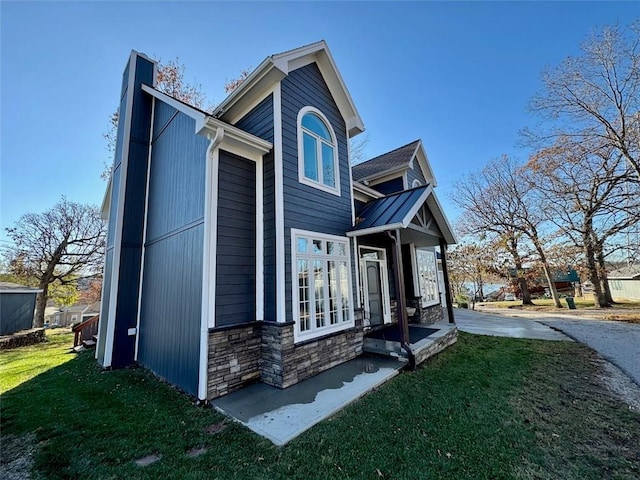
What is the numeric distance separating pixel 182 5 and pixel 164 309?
8.51 metres

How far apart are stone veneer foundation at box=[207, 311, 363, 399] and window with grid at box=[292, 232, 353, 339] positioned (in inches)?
15.1

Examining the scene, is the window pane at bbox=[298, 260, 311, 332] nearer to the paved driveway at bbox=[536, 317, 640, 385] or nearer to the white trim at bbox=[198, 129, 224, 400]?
the white trim at bbox=[198, 129, 224, 400]

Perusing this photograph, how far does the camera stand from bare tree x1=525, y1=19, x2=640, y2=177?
11508mm

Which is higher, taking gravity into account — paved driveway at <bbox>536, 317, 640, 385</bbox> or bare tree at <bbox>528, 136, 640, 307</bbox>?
bare tree at <bbox>528, 136, 640, 307</bbox>

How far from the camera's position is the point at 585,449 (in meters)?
3.21

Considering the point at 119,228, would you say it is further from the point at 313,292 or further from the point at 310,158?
the point at 313,292

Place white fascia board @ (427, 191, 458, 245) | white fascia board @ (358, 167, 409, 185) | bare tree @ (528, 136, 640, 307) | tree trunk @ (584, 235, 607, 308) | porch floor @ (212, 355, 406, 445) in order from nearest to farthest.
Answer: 1. porch floor @ (212, 355, 406, 445)
2. white fascia board @ (427, 191, 458, 245)
3. white fascia board @ (358, 167, 409, 185)
4. bare tree @ (528, 136, 640, 307)
5. tree trunk @ (584, 235, 607, 308)

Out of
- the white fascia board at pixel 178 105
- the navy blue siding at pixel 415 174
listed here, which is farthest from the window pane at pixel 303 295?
the navy blue siding at pixel 415 174

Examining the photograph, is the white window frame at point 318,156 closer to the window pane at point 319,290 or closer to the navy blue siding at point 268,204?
the navy blue siding at point 268,204

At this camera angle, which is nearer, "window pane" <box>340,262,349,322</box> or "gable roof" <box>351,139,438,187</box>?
"window pane" <box>340,262,349,322</box>

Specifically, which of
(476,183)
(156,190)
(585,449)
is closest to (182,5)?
(156,190)

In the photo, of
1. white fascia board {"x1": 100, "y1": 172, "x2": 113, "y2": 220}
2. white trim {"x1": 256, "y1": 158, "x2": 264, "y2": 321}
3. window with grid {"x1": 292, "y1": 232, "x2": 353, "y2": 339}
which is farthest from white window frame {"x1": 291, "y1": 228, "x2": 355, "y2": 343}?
white fascia board {"x1": 100, "y1": 172, "x2": 113, "y2": 220}

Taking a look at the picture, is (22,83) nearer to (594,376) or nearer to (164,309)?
(164,309)

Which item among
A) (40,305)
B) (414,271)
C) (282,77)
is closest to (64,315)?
(40,305)
